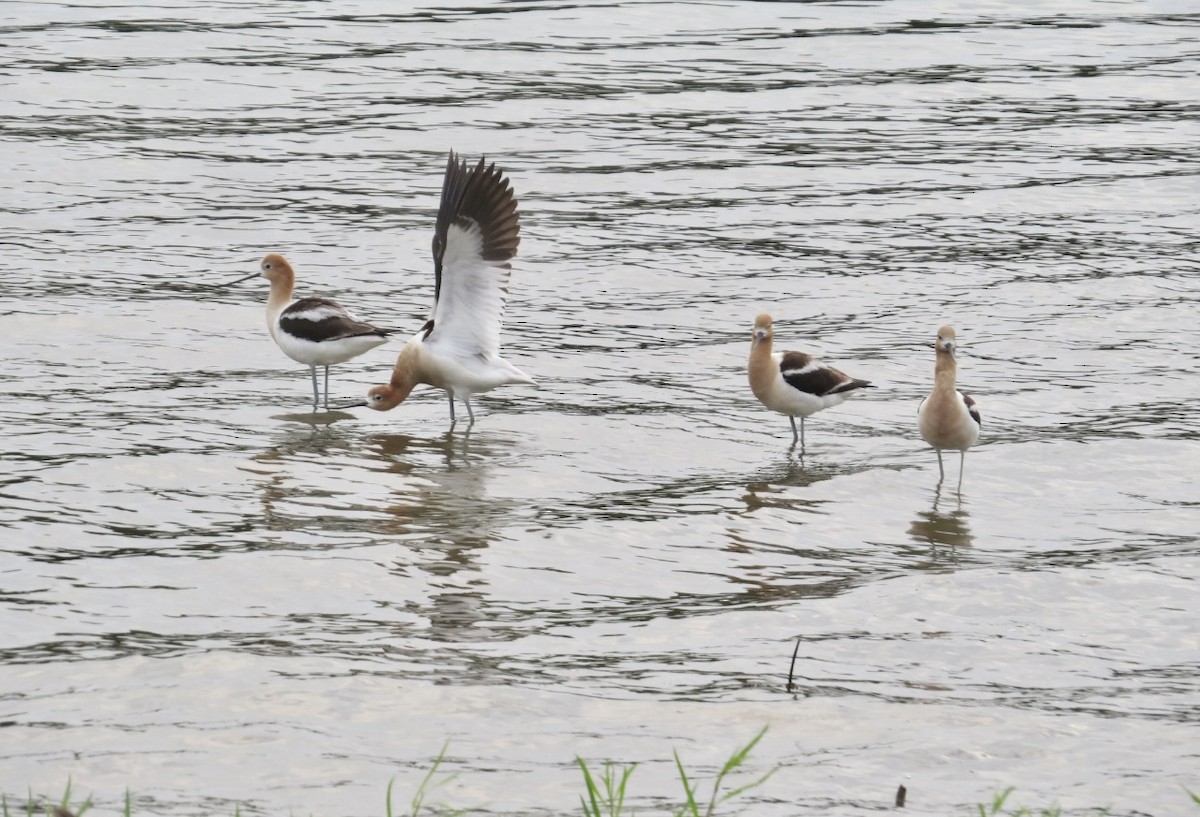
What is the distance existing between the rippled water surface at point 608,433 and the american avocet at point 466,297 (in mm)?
388

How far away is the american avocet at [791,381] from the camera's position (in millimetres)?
12539

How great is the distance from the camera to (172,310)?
49.9ft

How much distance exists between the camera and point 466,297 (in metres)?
13.6

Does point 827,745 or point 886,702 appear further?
point 886,702

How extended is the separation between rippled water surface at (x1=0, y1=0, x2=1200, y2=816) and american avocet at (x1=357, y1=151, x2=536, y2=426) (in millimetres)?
388

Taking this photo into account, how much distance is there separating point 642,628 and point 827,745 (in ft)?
5.50

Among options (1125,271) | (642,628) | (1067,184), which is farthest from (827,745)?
(1067,184)

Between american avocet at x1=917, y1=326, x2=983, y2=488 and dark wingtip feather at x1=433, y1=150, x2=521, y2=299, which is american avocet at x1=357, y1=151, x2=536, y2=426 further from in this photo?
american avocet at x1=917, y1=326, x2=983, y2=488

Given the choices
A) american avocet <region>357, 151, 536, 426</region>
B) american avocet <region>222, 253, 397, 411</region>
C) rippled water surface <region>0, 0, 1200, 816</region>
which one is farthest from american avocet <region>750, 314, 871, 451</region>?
american avocet <region>222, 253, 397, 411</region>

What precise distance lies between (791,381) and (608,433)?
1263 mm

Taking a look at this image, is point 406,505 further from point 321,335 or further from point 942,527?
point 942,527

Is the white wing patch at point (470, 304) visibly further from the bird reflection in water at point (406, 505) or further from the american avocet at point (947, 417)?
the american avocet at point (947, 417)

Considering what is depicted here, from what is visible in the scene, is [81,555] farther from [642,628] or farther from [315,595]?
[642,628]

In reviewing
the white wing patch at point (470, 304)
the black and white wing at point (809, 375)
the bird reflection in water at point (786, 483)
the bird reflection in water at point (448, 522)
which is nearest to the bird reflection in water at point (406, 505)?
the bird reflection in water at point (448, 522)
